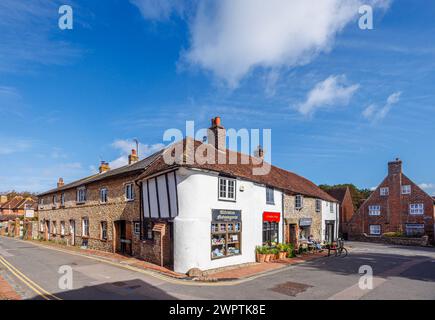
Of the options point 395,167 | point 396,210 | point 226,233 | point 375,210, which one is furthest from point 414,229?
point 226,233

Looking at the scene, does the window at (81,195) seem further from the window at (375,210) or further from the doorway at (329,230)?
the window at (375,210)

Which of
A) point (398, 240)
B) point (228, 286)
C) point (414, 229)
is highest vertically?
point (228, 286)

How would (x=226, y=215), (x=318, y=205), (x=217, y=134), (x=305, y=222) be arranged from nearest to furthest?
(x=226, y=215)
(x=217, y=134)
(x=305, y=222)
(x=318, y=205)

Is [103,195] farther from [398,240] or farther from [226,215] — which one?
[398,240]

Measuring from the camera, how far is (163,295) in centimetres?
1034

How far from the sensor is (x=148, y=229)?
1755 centimetres

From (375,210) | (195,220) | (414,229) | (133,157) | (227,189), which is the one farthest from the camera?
(375,210)

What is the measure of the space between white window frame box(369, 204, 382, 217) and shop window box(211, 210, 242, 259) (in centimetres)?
2852

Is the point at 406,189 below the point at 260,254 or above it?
above

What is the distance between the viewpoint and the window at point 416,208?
115 ft

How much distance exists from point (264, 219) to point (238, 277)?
5793 millimetres

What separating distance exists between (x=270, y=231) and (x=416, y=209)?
25.1 m
